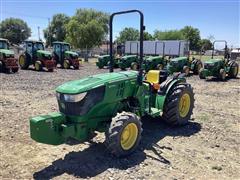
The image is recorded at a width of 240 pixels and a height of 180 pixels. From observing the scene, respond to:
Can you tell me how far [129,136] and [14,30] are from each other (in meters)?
92.4

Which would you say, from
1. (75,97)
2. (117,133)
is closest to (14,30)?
(75,97)

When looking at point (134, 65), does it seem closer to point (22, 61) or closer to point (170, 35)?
point (22, 61)

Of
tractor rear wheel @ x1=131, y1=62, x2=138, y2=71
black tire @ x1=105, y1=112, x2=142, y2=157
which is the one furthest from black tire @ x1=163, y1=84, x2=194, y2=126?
tractor rear wheel @ x1=131, y1=62, x2=138, y2=71

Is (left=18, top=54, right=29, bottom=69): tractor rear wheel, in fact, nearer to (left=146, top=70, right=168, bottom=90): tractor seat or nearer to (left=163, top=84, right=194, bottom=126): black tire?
(left=146, top=70, right=168, bottom=90): tractor seat

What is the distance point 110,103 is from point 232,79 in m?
14.2

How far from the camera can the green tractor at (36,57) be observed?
20784mm

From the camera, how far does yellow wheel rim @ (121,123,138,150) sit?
5234 mm

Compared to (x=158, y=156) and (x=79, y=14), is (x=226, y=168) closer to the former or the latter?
(x=158, y=156)

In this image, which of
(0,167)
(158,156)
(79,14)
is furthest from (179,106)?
(79,14)

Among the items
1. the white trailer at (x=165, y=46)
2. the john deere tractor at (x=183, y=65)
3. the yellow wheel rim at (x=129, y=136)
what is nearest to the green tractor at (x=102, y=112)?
the yellow wheel rim at (x=129, y=136)

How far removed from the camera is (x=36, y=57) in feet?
70.6

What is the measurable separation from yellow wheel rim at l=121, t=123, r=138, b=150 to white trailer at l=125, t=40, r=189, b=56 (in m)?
25.6

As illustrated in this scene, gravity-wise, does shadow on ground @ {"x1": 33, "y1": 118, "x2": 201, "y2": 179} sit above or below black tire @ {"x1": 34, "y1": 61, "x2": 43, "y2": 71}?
below

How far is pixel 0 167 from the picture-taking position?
485cm
